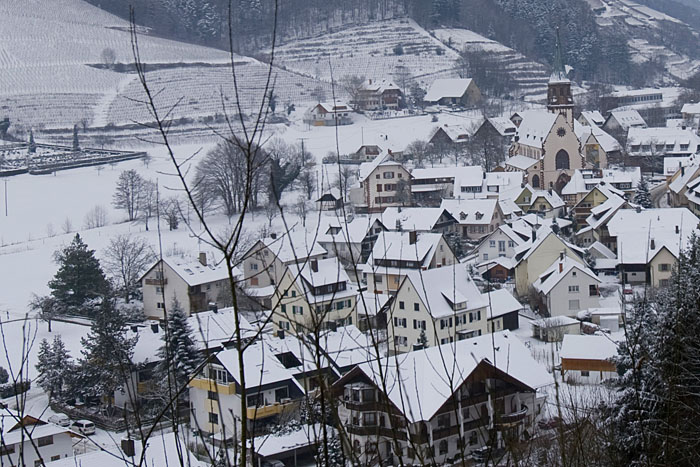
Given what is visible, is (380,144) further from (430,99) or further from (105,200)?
(430,99)

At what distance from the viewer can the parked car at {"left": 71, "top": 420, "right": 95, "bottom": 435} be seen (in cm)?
884

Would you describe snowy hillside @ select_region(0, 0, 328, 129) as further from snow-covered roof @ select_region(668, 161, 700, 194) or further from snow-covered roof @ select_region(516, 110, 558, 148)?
snow-covered roof @ select_region(668, 161, 700, 194)

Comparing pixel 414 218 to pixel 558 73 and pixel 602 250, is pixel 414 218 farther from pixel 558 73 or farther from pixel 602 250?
pixel 558 73

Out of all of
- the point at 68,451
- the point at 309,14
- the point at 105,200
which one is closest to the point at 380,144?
the point at 105,200

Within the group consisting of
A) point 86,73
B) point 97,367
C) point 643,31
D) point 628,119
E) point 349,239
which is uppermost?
point 643,31

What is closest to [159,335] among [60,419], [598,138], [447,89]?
[60,419]

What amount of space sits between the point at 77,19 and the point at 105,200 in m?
23.0

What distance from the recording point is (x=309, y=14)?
43.4 metres

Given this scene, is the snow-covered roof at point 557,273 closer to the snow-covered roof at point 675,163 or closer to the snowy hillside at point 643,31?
the snow-covered roof at point 675,163

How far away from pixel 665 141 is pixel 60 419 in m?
16.6

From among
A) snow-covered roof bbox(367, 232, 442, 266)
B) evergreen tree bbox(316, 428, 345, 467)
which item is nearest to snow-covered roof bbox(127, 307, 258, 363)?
snow-covered roof bbox(367, 232, 442, 266)

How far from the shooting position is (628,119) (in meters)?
27.8

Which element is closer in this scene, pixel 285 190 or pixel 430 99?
pixel 285 190

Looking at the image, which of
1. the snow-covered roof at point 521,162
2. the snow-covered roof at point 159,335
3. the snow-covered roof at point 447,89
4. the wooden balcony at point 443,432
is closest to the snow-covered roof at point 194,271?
the snow-covered roof at point 159,335
